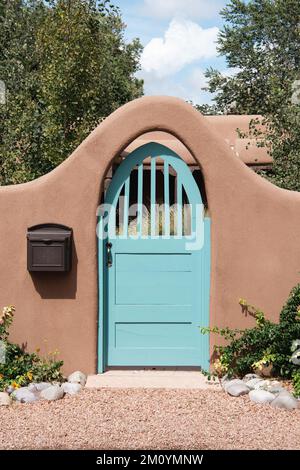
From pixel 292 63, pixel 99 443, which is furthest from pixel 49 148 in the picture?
pixel 292 63

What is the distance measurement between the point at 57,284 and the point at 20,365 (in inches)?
35.6

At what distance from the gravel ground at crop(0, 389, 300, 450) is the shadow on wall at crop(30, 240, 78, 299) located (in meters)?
1.09

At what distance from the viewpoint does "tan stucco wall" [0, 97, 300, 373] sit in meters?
6.62

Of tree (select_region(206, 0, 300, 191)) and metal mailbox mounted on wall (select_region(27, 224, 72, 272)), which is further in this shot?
tree (select_region(206, 0, 300, 191))

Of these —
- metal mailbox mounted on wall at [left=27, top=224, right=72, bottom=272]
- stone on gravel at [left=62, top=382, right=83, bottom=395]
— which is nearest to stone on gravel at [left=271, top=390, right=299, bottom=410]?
stone on gravel at [left=62, top=382, right=83, bottom=395]

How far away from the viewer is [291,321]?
253 inches

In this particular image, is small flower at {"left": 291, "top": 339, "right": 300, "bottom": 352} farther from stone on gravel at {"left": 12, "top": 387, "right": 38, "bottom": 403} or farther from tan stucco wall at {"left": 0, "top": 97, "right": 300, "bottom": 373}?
stone on gravel at {"left": 12, "top": 387, "right": 38, "bottom": 403}

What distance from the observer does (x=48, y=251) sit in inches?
255

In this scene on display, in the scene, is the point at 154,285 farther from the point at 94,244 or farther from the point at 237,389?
the point at 237,389

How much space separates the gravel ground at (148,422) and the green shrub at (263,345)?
0.45 m

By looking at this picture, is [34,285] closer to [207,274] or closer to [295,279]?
[207,274]

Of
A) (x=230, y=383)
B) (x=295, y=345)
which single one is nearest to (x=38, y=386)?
(x=230, y=383)
